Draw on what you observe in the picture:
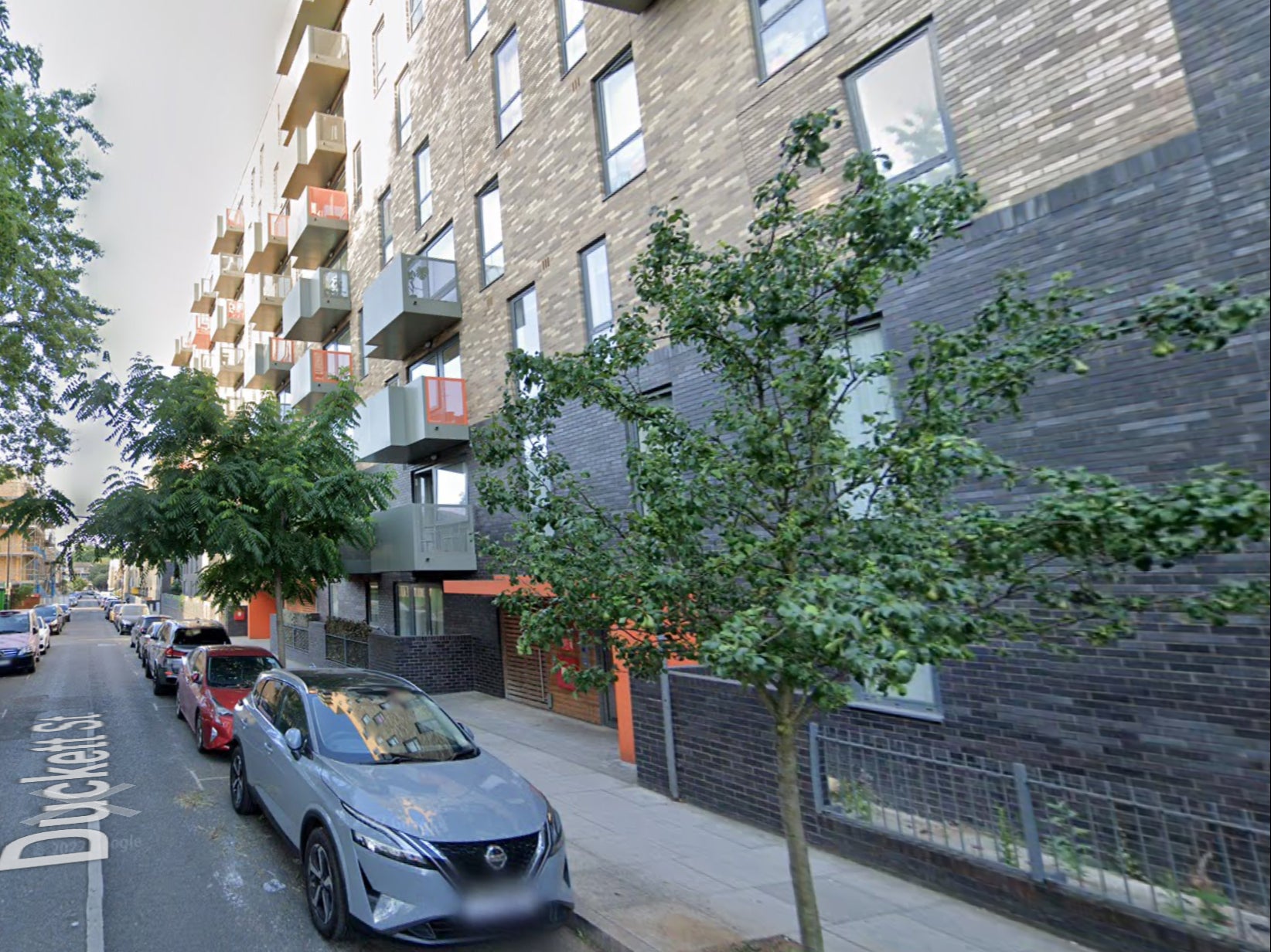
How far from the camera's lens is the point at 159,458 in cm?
1430

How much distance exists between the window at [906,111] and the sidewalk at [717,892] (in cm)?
584

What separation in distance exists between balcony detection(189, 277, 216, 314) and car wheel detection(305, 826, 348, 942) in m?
45.0

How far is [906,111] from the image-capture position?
7230 millimetres

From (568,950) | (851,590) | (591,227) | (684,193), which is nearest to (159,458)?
(591,227)

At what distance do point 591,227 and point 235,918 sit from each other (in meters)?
9.74

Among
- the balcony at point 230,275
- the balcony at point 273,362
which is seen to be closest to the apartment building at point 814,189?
the balcony at point 273,362

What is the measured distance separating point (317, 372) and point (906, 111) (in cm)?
1716

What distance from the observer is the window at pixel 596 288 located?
38.2 ft

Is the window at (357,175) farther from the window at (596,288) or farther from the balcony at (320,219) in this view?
the window at (596,288)

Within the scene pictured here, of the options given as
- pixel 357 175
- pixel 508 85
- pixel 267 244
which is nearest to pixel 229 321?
pixel 267 244

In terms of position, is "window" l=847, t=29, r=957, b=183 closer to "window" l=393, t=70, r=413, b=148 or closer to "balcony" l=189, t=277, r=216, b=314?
"window" l=393, t=70, r=413, b=148

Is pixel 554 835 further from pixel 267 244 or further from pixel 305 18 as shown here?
pixel 267 244

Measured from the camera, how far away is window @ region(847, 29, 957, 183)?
22.7 feet

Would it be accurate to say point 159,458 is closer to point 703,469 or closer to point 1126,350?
point 703,469
